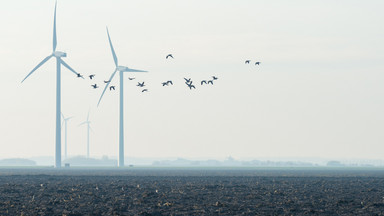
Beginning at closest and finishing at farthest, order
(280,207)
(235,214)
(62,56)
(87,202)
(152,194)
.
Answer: (235,214) → (280,207) → (87,202) → (152,194) → (62,56)

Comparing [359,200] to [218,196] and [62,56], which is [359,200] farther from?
[62,56]

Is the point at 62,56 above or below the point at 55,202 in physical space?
above

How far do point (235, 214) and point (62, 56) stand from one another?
143564 millimetres

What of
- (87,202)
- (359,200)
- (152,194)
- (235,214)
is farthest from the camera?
(152,194)

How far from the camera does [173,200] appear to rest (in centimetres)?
6631

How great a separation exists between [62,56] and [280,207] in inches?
5483

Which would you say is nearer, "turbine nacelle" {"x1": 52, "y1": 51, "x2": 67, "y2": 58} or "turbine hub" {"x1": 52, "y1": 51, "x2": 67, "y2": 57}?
"turbine hub" {"x1": 52, "y1": 51, "x2": 67, "y2": 57}

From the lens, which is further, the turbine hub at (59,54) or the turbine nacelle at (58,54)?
the turbine nacelle at (58,54)

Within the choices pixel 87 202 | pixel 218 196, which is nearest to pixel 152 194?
pixel 218 196

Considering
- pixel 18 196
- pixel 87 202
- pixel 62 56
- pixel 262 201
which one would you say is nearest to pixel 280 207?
pixel 262 201

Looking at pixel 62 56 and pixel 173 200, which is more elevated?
pixel 62 56

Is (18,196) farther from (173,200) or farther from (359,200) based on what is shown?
(359,200)

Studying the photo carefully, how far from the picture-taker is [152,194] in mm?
73875

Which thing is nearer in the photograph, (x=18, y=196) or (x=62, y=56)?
(x=18, y=196)
